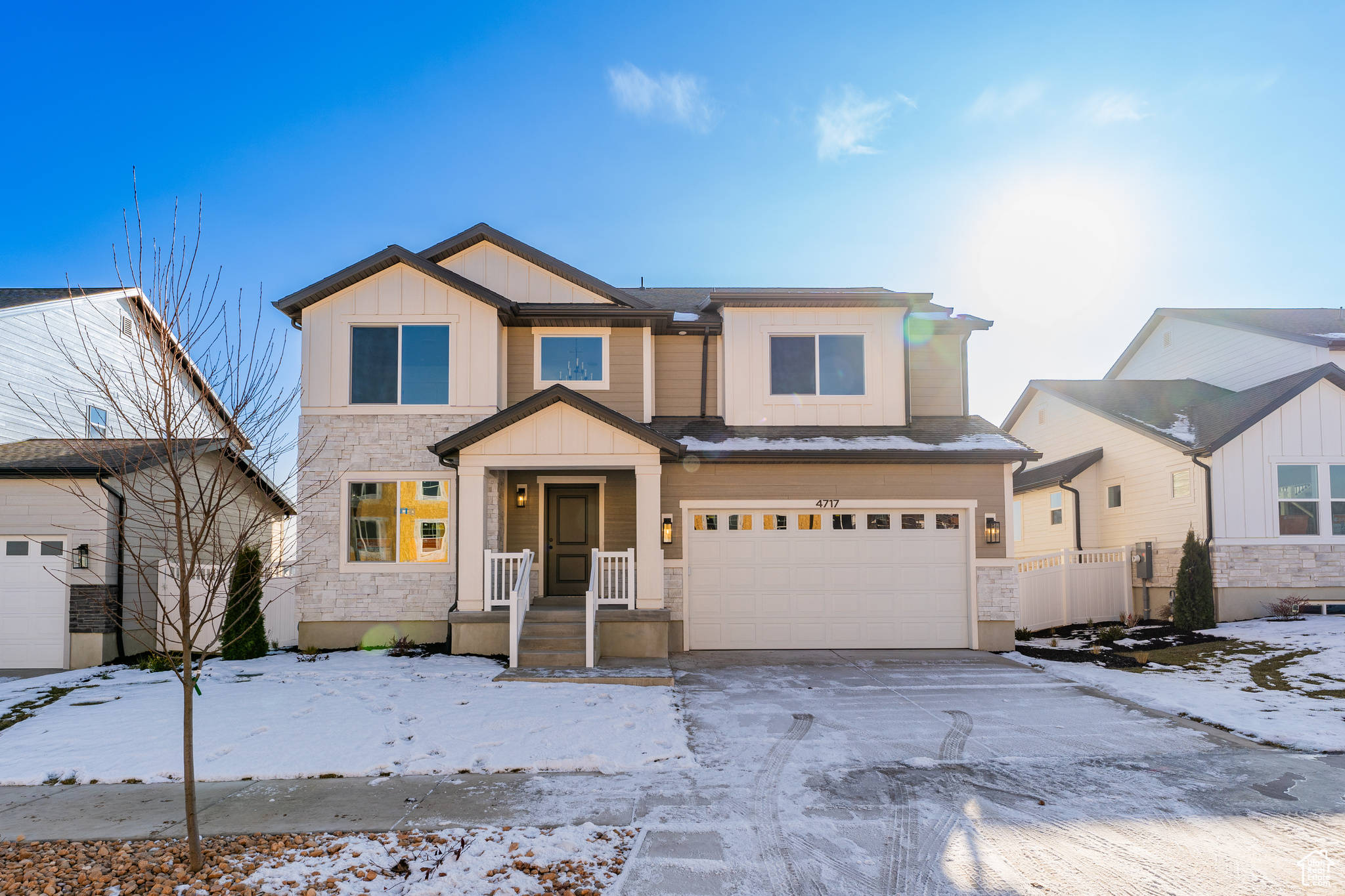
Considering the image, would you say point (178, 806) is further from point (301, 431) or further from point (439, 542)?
point (301, 431)

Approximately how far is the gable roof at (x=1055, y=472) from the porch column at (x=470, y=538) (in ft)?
39.6

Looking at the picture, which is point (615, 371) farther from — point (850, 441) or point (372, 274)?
point (372, 274)

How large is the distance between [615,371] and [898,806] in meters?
9.00

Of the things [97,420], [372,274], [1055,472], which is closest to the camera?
[372,274]

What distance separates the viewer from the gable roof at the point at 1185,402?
13.7m

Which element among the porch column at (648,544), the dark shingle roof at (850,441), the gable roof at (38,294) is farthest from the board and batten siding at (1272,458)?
the gable roof at (38,294)

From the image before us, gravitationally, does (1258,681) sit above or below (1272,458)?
below

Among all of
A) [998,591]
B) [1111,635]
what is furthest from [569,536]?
[1111,635]

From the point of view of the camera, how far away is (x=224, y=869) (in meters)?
4.27

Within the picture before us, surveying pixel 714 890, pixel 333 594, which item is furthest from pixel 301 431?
pixel 714 890

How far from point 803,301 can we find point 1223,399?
9.69 meters

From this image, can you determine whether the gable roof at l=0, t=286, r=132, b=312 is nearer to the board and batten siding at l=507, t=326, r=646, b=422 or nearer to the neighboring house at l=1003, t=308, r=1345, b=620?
the board and batten siding at l=507, t=326, r=646, b=422

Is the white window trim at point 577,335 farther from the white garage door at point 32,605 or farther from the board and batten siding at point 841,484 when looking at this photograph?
the white garage door at point 32,605

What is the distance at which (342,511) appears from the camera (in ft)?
39.1
